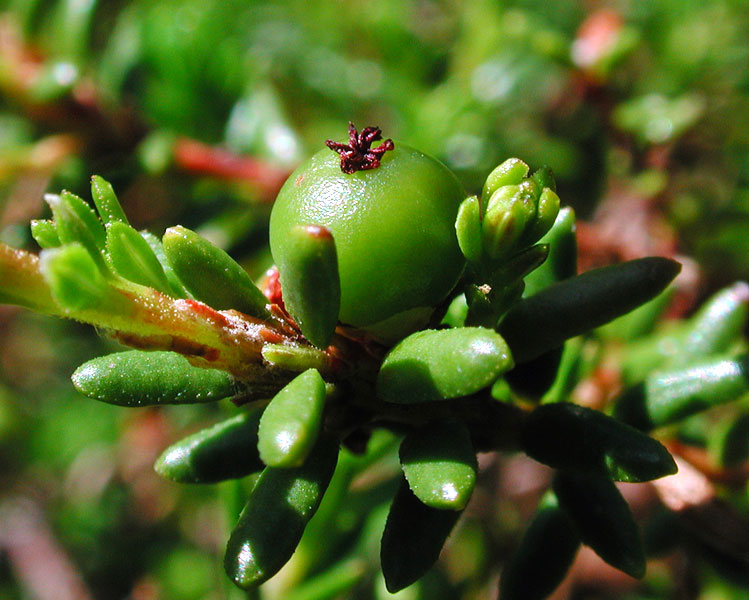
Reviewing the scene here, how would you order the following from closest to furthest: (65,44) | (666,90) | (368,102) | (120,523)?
(65,44), (666,90), (368,102), (120,523)

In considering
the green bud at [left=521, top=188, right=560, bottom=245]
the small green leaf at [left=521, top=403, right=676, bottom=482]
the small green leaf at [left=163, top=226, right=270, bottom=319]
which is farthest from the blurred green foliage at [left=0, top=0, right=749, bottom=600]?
the green bud at [left=521, top=188, right=560, bottom=245]

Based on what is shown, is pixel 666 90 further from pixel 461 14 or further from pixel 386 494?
pixel 386 494

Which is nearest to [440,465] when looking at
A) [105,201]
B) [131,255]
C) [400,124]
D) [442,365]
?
[442,365]

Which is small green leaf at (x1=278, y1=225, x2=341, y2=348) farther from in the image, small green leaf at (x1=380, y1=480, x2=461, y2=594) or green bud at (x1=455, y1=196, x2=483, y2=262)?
small green leaf at (x1=380, y1=480, x2=461, y2=594)

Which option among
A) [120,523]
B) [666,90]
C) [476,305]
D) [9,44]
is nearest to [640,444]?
[476,305]

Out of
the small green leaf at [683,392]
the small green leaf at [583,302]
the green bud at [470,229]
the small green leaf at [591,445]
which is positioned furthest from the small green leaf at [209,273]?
the small green leaf at [683,392]
